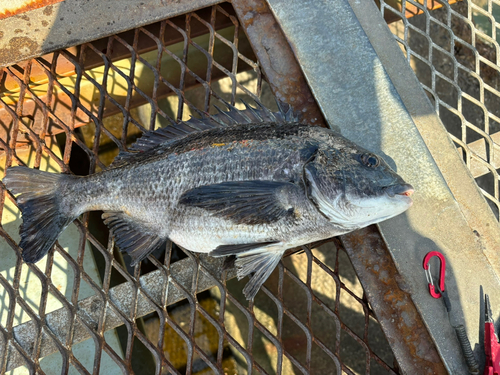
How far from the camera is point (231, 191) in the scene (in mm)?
2039

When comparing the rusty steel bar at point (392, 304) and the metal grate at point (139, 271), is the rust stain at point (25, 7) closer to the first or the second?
the metal grate at point (139, 271)

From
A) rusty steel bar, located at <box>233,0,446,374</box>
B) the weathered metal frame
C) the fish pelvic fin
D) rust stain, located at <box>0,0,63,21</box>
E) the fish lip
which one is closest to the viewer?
the fish lip

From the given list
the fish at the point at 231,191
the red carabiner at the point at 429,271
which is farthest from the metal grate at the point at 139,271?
the red carabiner at the point at 429,271

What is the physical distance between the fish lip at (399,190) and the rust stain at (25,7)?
2492 millimetres

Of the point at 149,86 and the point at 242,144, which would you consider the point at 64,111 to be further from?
the point at 242,144

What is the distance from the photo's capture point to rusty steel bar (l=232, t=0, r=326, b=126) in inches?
99.9

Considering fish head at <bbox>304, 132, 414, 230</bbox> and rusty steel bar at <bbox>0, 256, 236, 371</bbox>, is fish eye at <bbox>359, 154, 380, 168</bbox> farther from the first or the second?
rusty steel bar at <bbox>0, 256, 236, 371</bbox>

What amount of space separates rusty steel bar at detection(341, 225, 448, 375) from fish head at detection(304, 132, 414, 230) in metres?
0.42

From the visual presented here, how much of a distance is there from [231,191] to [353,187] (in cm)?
66

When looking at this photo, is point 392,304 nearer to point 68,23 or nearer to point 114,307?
point 114,307

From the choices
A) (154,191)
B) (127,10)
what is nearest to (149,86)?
(127,10)

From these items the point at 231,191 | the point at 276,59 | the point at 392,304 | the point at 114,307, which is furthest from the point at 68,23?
the point at 392,304

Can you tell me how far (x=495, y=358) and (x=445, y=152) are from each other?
1260 millimetres

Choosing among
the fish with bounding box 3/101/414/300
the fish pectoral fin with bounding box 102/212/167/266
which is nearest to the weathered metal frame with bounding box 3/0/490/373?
the fish with bounding box 3/101/414/300
